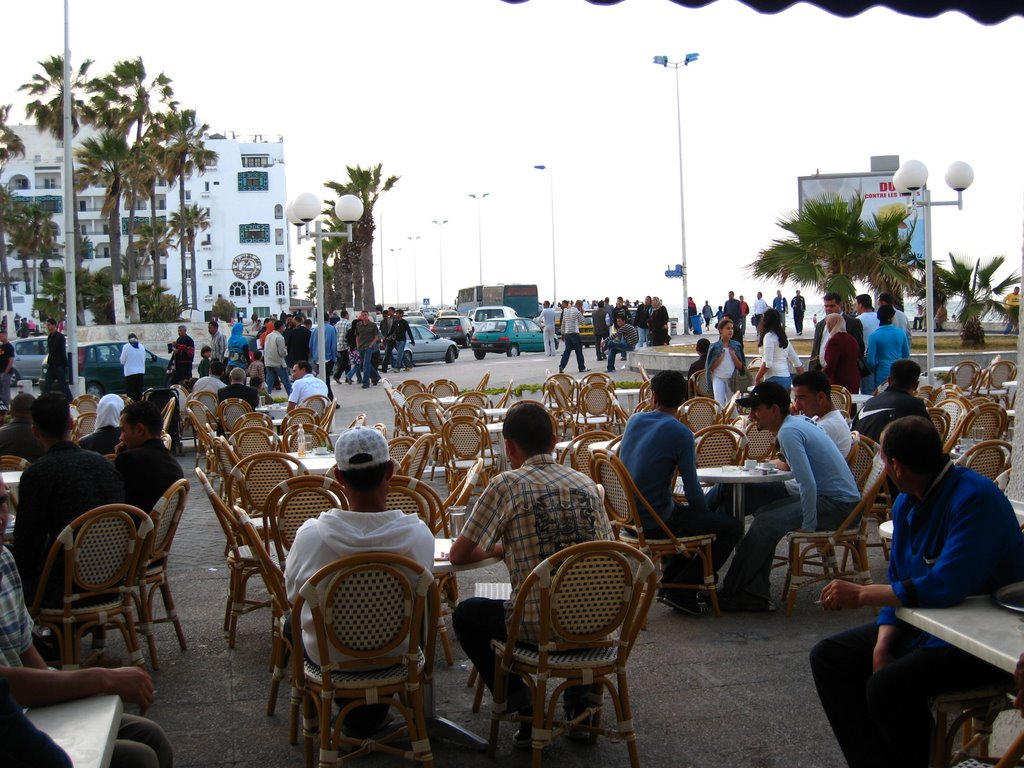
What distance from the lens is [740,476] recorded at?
6477 millimetres

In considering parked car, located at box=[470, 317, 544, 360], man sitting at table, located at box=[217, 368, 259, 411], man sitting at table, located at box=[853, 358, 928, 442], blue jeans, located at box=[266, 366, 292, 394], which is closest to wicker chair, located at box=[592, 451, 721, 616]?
man sitting at table, located at box=[853, 358, 928, 442]

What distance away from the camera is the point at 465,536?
4.21 meters

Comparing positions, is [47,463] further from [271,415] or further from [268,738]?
[271,415]

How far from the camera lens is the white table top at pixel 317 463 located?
24.5 ft

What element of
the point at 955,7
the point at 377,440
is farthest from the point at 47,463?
the point at 955,7

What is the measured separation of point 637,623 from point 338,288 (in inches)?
2491

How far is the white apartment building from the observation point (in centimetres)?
9419

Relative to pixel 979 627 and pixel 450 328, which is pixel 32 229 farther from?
pixel 979 627

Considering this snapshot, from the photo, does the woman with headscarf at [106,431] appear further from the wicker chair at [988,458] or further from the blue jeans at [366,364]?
the blue jeans at [366,364]

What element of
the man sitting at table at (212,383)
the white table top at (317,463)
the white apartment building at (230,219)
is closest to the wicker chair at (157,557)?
the white table top at (317,463)

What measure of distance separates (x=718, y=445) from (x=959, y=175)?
32.8ft

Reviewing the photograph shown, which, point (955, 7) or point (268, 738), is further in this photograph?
point (268, 738)

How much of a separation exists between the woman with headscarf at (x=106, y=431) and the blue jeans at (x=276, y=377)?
9.77 meters

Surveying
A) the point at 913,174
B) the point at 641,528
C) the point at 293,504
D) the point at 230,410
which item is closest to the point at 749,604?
the point at 641,528
